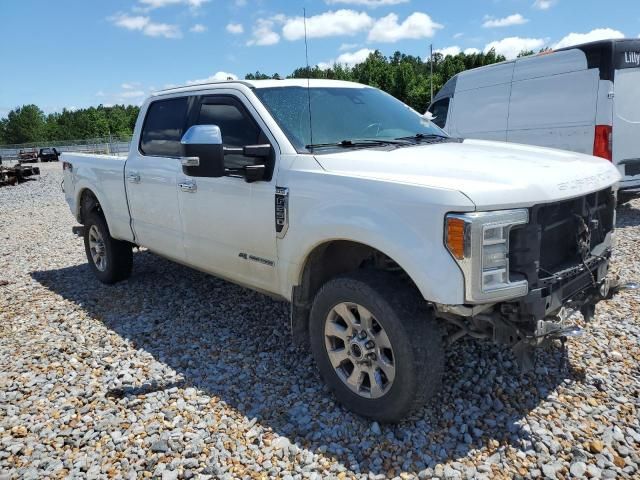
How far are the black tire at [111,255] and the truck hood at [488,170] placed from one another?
3418mm

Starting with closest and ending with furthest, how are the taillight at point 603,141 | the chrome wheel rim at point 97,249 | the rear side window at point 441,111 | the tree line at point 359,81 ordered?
the chrome wheel rim at point 97,249
the taillight at point 603,141
the rear side window at point 441,111
the tree line at point 359,81

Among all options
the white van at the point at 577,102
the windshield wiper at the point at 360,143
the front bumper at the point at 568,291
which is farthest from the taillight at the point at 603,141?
the windshield wiper at the point at 360,143

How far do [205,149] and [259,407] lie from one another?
5.33ft

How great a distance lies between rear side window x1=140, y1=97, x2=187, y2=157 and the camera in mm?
4438

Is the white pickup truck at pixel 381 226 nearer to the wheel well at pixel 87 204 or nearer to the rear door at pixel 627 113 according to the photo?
the wheel well at pixel 87 204

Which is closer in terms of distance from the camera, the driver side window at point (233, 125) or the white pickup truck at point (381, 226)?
the white pickup truck at point (381, 226)

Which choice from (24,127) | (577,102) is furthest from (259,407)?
(24,127)

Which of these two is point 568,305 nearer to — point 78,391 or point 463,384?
point 463,384

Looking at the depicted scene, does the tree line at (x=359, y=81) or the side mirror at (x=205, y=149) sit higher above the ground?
the tree line at (x=359, y=81)

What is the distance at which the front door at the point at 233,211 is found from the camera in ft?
11.4

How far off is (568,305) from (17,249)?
850 centimetres

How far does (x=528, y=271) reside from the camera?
2.54 metres


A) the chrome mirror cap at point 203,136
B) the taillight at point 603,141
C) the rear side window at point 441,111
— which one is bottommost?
the taillight at point 603,141

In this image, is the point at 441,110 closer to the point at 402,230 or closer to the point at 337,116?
the point at 337,116
